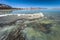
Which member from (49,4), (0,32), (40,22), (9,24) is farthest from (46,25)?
(0,32)

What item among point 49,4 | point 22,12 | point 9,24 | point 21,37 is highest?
point 49,4

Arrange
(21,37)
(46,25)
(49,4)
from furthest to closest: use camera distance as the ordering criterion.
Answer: (49,4)
(46,25)
(21,37)

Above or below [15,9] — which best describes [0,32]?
below

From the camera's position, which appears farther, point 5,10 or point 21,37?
point 5,10

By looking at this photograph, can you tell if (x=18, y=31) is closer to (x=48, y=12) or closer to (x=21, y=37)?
(x=21, y=37)

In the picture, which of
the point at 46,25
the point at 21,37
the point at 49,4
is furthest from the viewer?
the point at 49,4

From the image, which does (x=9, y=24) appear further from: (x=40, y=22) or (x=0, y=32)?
(x=40, y=22)

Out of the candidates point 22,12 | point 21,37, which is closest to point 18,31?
point 21,37
